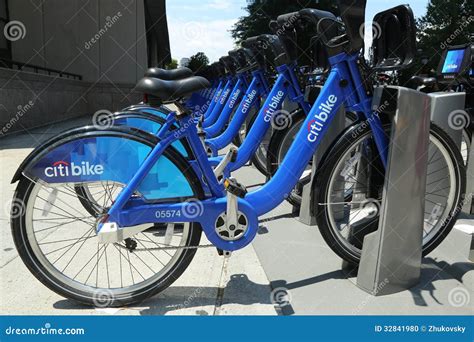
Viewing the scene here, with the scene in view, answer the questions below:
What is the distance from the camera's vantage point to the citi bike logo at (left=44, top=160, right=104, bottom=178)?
2.03 metres

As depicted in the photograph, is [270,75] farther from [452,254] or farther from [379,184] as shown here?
[452,254]

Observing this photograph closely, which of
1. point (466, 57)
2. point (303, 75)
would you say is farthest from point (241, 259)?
point (466, 57)

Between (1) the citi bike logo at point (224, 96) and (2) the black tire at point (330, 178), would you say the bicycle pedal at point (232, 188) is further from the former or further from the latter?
(1) the citi bike logo at point (224, 96)

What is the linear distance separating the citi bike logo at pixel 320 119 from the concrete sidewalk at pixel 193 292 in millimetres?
915

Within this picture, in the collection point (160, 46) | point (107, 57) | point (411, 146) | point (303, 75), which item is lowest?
point (411, 146)

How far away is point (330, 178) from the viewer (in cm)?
232

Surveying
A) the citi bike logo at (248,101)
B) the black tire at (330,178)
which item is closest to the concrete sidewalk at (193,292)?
the black tire at (330,178)

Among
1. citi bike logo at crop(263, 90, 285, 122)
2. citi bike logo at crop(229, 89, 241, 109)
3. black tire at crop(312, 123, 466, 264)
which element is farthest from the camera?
citi bike logo at crop(229, 89, 241, 109)

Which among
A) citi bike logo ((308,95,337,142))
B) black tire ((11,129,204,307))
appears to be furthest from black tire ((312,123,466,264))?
black tire ((11,129,204,307))

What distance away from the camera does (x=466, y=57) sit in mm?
4055

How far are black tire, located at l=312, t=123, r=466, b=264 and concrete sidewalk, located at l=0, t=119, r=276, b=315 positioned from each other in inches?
19.2

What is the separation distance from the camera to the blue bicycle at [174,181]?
2.05 m

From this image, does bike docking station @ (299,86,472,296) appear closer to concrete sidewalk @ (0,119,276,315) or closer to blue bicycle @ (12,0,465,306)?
blue bicycle @ (12,0,465,306)

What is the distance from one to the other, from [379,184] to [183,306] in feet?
4.47
